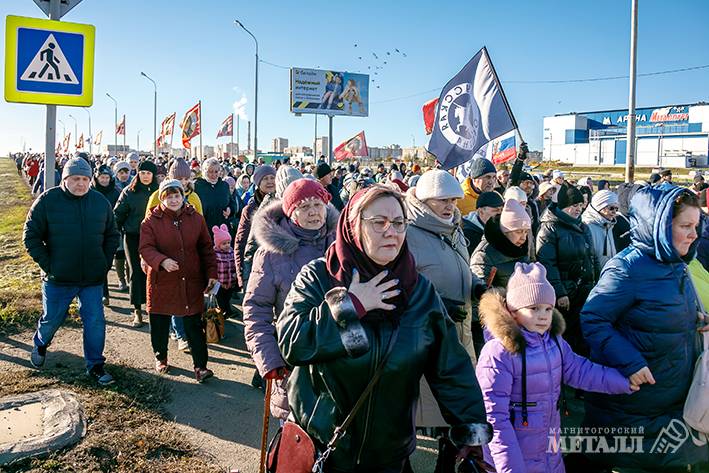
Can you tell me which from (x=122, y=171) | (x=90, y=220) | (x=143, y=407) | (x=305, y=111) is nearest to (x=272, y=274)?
(x=143, y=407)

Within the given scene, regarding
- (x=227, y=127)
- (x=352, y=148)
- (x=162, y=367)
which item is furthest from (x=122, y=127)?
(x=162, y=367)

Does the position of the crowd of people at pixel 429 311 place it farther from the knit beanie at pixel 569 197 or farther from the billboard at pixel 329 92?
the billboard at pixel 329 92

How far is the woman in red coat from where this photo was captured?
566cm

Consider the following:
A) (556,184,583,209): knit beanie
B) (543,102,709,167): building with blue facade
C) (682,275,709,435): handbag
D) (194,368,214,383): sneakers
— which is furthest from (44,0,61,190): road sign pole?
(543,102,709,167): building with blue facade

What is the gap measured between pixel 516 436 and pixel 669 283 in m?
1.18

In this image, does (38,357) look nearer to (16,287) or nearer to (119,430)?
(119,430)

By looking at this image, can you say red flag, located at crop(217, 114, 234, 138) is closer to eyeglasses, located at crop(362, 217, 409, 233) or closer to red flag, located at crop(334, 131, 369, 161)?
red flag, located at crop(334, 131, 369, 161)

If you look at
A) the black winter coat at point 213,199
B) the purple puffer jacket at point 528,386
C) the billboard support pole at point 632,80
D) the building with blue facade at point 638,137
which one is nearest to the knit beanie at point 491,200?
the purple puffer jacket at point 528,386

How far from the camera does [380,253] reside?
2.32m

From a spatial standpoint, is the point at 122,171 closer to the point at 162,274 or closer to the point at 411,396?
the point at 162,274

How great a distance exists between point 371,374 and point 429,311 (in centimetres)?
34

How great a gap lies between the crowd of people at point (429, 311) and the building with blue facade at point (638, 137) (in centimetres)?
6601

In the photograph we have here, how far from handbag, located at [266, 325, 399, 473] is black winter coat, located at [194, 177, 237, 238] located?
627cm

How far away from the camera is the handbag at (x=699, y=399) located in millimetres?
3141
